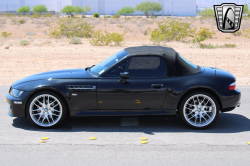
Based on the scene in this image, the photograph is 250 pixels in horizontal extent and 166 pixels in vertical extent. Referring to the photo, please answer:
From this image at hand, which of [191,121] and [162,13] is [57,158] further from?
[162,13]

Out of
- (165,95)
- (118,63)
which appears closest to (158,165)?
(165,95)

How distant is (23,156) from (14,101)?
1546 mm

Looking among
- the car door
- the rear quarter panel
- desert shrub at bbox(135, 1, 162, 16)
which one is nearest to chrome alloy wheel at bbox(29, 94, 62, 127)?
the car door

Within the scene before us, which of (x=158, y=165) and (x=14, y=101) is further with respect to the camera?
(x=14, y=101)

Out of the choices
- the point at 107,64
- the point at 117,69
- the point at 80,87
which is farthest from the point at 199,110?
the point at 80,87

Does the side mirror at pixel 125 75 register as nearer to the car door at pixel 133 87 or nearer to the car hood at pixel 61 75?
the car door at pixel 133 87

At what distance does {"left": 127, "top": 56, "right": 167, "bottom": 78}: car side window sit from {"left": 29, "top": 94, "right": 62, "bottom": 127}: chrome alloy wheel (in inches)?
58.3

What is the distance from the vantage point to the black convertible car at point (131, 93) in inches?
263

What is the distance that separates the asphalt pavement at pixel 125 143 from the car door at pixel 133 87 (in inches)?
19.5

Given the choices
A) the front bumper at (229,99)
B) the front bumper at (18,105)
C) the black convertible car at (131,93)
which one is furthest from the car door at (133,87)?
the front bumper at (18,105)

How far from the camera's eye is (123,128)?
6.95 m

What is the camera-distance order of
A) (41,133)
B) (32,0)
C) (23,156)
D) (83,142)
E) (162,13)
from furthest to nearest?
1. (32,0)
2. (162,13)
3. (41,133)
4. (83,142)
5. (23,156)

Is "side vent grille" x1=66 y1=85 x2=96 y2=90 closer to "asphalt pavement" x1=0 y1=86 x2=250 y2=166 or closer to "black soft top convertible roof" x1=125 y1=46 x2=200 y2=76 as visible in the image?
"asphalt pavement" x1=0 y1=86 x2=250 y2=166

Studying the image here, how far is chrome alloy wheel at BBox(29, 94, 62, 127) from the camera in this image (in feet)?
22.0
